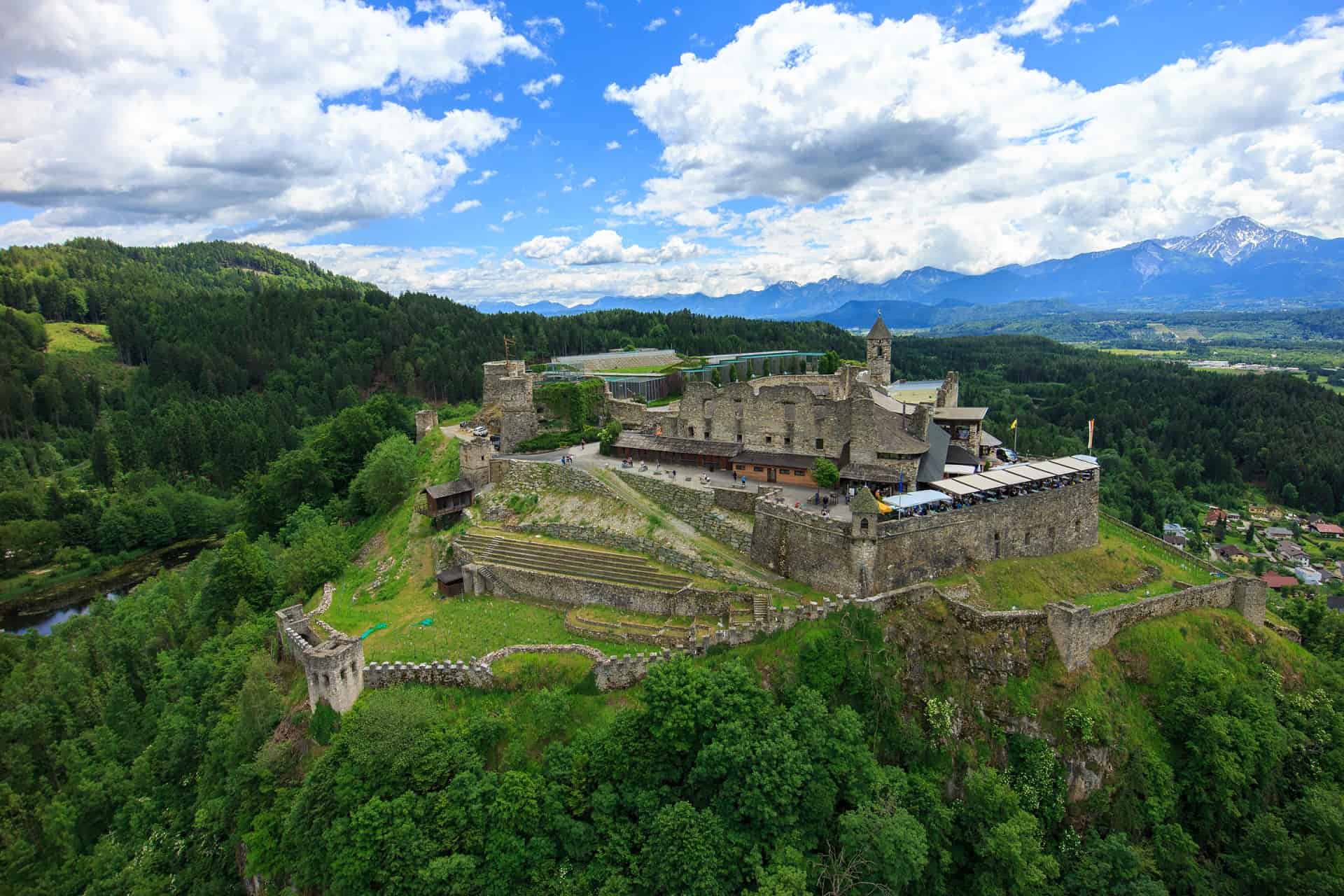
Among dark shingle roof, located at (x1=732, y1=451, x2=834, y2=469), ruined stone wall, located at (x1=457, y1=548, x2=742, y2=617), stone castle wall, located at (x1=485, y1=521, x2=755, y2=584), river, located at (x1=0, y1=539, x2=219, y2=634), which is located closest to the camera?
ruined stone wall, located at (x1=457, y1=548, x2=742, y2=617)

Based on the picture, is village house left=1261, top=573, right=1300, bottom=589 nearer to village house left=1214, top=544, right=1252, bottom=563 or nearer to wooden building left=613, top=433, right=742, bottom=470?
village house left=1214, top=544, right=1252, bottom=563

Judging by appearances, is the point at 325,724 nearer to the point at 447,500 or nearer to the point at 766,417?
the point at 447,500

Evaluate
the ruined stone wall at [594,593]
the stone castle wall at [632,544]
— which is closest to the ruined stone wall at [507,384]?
the stone castle wall at [632,544]

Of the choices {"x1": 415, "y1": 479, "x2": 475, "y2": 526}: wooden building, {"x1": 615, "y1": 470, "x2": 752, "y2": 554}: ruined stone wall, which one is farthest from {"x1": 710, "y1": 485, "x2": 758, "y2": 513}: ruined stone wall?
{"x1": 415, "y1": 479, "x2": 475, "y2": 526}: wooden building

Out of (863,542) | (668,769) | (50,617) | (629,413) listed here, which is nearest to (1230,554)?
(863,542)

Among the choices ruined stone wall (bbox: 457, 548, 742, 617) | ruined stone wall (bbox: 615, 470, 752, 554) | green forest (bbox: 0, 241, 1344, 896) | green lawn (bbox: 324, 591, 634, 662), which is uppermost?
ruined stone wall (bbox: 615, 470, 752, 554)

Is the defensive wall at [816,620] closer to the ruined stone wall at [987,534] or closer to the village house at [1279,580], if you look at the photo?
the ruined stone wall at [987,534]

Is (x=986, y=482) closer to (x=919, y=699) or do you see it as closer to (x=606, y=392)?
(x=919, y=699)
